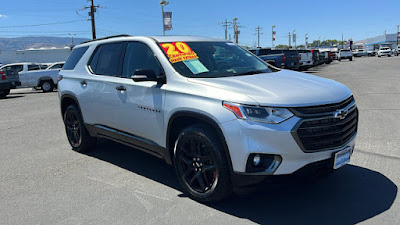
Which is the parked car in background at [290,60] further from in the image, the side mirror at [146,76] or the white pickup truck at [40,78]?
the side mirror at [146,76]

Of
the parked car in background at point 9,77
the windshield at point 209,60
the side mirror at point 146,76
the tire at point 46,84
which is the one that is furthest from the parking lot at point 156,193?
the tire at point 46,84

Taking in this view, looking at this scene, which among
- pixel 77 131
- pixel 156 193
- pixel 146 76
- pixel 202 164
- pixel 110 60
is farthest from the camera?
pixel 77 131

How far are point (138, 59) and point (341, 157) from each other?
2.78m

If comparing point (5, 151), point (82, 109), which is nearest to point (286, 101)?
point (82, 109)

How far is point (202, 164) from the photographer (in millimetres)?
3736

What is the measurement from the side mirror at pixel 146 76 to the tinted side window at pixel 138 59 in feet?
0.86

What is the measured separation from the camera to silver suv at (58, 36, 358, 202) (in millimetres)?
3252

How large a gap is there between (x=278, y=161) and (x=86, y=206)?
7.03ft

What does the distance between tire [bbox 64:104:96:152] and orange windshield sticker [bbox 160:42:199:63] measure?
2.28 metres

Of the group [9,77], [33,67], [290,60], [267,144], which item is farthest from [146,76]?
[290,60]

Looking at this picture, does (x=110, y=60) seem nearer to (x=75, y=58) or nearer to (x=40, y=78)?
(x=75, y=58)

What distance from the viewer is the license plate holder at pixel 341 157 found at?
346 centimetres

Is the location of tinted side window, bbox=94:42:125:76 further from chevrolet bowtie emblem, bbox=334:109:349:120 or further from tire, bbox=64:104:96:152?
chevrolet bowtie emblem, bbox=334:109:349:120

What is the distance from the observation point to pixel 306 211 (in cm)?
355
